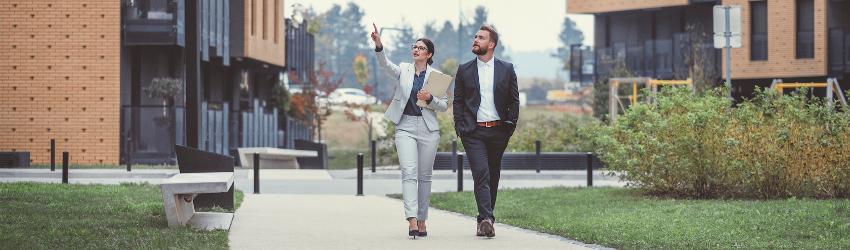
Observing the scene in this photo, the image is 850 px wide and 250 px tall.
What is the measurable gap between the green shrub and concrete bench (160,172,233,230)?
6.69 metres

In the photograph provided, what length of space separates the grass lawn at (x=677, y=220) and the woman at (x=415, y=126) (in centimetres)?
141

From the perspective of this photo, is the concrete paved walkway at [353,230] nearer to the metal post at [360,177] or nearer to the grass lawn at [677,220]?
the grass lawn at [677,220]

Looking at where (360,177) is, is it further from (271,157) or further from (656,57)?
(656,57)

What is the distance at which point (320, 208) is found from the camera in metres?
18.3

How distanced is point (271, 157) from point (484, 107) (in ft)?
93.7

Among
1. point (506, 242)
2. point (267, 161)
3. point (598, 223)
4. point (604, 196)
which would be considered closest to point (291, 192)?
point (604, 196)

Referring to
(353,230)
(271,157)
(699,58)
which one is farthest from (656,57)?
(353,230)

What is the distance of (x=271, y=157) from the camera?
137 feet

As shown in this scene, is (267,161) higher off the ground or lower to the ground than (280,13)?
lower

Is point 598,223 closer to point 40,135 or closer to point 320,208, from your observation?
point 320,208

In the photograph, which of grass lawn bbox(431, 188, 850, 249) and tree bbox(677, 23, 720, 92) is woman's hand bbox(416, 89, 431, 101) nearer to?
grass lawn bbox(431, 188, 850, 249)

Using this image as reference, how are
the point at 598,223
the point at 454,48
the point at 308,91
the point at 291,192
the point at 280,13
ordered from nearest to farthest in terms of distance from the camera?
the point at 598,223 < the point at 291,192 < the point at 280,13 < the point at 308,91 < the point at 454,48

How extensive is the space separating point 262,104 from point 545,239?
140 feet

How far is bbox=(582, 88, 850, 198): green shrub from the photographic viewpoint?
19.2m
